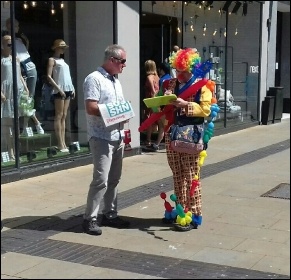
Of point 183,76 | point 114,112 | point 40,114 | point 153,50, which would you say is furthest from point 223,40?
point 114,112

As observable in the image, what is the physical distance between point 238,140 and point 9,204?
6.60 m

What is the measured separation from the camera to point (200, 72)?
5.08 m

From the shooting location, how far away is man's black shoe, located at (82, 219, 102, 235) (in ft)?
16.6

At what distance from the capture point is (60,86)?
8578 mm

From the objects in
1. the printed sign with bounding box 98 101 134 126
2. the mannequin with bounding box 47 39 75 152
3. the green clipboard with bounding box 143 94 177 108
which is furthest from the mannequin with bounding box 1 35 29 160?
the green clipboard with bounding box 143 94 177 108

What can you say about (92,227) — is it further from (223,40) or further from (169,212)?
(223,40)

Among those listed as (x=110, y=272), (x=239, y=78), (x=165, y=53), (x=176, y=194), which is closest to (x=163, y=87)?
(x=176, y=194)

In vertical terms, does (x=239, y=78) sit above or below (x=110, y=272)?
above

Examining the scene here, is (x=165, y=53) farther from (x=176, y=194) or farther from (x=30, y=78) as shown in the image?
(x=176, y=194)

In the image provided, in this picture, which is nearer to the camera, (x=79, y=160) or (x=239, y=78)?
(x=79, y=160)

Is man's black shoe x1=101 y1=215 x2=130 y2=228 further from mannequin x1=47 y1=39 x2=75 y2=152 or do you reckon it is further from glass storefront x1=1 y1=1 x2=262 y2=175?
mannequin x1=47 y1=39 x2=75 y2=152

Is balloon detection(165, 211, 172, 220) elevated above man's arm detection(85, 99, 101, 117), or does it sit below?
below

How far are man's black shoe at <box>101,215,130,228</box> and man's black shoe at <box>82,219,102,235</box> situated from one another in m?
0.24

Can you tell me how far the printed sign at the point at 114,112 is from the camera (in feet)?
15.8
